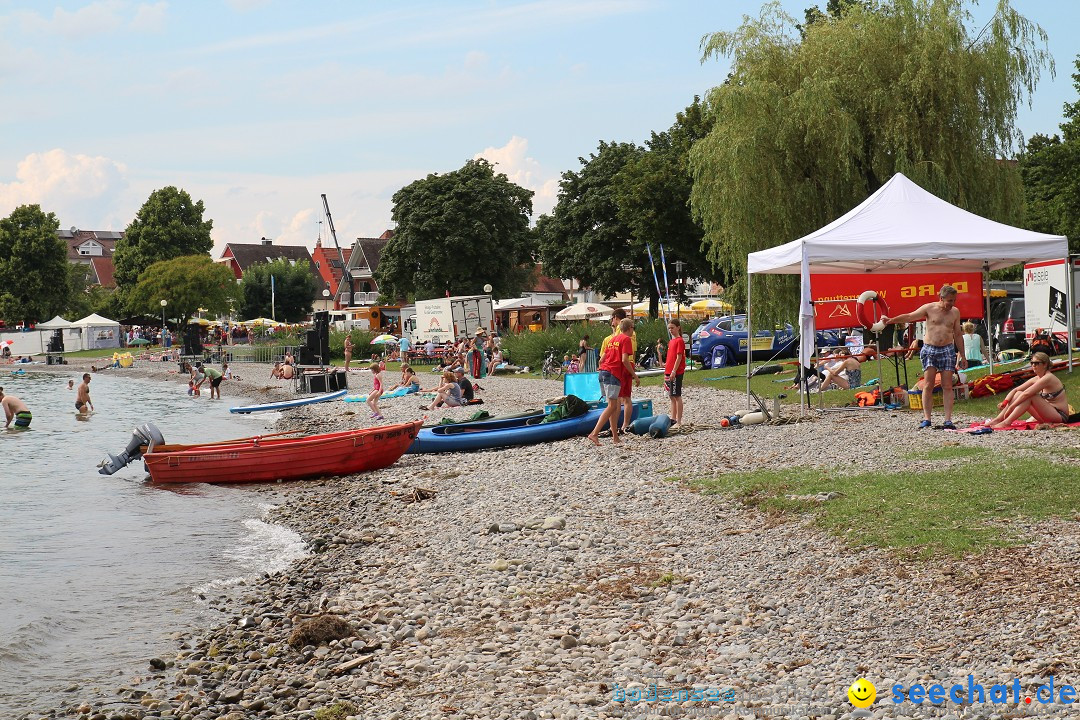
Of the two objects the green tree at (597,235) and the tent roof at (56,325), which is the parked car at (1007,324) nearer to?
the green tree at (597,235)

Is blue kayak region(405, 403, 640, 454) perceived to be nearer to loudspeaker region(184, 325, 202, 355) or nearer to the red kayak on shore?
the red kayak on shore

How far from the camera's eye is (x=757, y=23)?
25297mm

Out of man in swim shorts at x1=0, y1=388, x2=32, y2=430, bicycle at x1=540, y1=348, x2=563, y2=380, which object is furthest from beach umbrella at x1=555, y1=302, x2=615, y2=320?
man in swim shorts at x1=0, y1=388, x2=32, y2=430

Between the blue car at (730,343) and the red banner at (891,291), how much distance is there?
34.4 ft

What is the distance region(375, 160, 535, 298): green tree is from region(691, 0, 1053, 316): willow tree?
1718 inches

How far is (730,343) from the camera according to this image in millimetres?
30172

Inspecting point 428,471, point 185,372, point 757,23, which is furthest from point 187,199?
point 428,471

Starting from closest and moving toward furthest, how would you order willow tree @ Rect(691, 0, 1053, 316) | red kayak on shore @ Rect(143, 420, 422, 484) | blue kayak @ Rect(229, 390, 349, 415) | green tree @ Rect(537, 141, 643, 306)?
red kayak on shore @ Rect(143, 420, 422, 484), willow tree @ Rect(691, 0, 1053, 316), blue kayak @ Rect(229, 390, 349, 415), green tree @ Rect(537, 141, 643, 306)

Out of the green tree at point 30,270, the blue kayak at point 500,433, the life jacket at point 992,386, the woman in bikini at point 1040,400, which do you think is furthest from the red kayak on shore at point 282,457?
the green tree at point 30,270

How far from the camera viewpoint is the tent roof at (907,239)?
15039mm

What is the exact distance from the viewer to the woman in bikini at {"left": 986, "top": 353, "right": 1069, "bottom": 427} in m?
12.7

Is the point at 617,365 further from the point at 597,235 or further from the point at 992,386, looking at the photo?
the point at 597,235

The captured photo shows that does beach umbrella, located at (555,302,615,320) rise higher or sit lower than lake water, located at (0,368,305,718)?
higher

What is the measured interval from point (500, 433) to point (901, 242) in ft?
23.8
